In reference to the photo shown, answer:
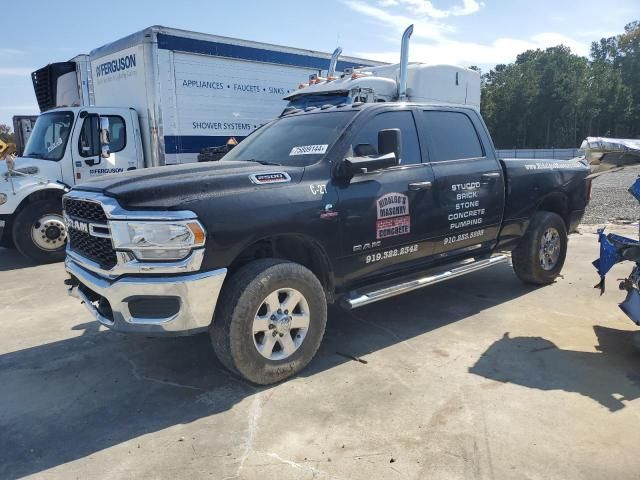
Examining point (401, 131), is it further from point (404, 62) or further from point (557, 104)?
point (557, 104)

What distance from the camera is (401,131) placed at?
→ 4.57 metres

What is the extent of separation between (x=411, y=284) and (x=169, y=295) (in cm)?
213

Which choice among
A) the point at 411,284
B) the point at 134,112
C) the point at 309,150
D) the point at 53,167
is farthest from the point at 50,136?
the point at 411,284

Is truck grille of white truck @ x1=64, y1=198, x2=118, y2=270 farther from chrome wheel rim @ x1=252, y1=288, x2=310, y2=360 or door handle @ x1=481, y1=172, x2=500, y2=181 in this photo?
door handle @ x1=481, y1=172, x2=500, y2=181

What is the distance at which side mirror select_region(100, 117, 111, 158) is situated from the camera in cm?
804

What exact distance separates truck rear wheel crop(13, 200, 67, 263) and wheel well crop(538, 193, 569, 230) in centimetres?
691

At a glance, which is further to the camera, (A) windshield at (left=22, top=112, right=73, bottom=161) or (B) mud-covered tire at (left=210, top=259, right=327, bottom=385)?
(A) windshield at (left=22, top=112, right=73, bottom=161)

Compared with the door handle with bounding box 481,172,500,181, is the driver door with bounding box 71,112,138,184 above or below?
above

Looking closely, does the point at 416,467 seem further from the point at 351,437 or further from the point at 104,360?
the point at 104,360

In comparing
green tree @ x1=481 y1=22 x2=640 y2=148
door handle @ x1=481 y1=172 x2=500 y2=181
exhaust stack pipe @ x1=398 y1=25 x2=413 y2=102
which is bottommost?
door handle @ x1=481 y1=172 x2=500 y2=181

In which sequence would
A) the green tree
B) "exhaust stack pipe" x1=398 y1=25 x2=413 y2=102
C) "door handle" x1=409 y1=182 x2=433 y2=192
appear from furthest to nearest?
the green tree
"exhaust stack pipe" x1=398 y1=25 x2=413 y2=102
"door handle" x1=409 y1=182 x2=433 y2=192

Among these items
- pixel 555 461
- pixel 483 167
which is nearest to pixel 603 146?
pixel 483 167

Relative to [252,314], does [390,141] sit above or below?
above

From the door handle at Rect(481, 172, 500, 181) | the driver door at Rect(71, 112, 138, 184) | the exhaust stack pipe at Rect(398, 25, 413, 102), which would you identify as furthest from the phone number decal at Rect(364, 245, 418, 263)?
the driver door at Rect(71, 112, 138, 184)
